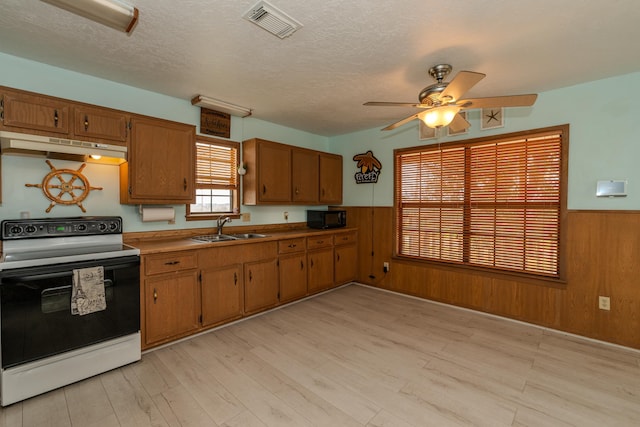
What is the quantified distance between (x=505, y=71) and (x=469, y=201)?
1531 mm

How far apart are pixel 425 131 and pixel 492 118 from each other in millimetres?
810

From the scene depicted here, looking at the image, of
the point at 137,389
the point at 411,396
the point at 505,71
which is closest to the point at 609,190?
the point at 505,71

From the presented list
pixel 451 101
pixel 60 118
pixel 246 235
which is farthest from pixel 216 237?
pixel 451 101

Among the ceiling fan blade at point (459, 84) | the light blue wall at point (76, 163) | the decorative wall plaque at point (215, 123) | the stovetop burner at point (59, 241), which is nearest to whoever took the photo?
the ceiling fan blade at point (459, 84)

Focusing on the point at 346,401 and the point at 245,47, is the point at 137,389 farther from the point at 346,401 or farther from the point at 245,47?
the point at 245,47

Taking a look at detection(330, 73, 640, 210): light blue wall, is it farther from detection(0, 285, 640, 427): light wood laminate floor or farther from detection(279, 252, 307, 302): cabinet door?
detection(279, 252, 307, 302): cabinet door

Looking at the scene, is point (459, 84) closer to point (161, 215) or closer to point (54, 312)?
→ point (161, 215)

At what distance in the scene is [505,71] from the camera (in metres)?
2.63

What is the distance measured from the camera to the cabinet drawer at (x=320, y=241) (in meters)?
4.04

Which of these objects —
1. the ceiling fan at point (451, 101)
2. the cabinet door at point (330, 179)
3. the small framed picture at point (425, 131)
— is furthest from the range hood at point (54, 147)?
the small framed picture at point (425, 131)

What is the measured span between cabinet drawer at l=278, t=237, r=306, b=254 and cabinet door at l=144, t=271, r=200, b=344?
1.10m

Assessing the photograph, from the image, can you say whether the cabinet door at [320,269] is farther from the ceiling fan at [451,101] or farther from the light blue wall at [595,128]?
the light blue wall at [595,128]

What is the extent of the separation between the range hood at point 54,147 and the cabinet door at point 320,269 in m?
2.50

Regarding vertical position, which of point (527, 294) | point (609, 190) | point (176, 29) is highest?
point (176, 29)
